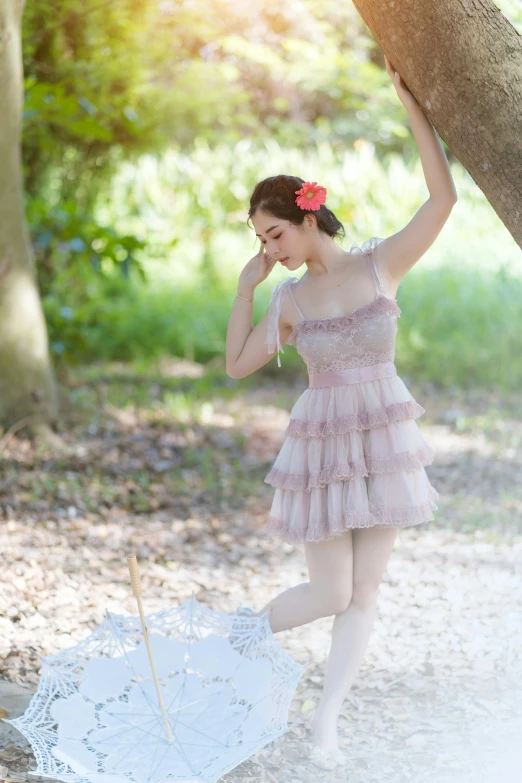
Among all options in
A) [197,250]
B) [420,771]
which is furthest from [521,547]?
[197,250]

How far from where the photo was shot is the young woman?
225 cm

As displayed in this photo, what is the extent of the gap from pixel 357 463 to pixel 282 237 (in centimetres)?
61

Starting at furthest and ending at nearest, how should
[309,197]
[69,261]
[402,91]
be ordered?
[69,261], [309,197], [402,91]

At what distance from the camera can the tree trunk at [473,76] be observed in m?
1.96

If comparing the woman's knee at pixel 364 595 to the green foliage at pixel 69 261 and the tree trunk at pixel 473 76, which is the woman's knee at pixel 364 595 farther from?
the green foliage at pixel 69 261

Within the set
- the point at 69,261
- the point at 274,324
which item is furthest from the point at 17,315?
the point at 274,324

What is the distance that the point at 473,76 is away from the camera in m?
1.97

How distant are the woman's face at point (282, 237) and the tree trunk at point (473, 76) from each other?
17.6 inches

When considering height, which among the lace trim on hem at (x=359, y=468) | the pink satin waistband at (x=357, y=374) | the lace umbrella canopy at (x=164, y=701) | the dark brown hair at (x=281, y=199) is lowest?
the lace umbrella canopy at (x=164, y=701)

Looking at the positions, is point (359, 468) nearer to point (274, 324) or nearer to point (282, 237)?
point (274, 324)

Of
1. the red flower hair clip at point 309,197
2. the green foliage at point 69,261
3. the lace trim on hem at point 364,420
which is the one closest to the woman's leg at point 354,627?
the lace trim on hem at point 364,420

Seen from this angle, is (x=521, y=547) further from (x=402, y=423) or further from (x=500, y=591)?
(x=402, y=423)

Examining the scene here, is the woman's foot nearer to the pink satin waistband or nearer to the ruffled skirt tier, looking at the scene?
the ruffled skirt tier

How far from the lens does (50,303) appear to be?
6.37m
